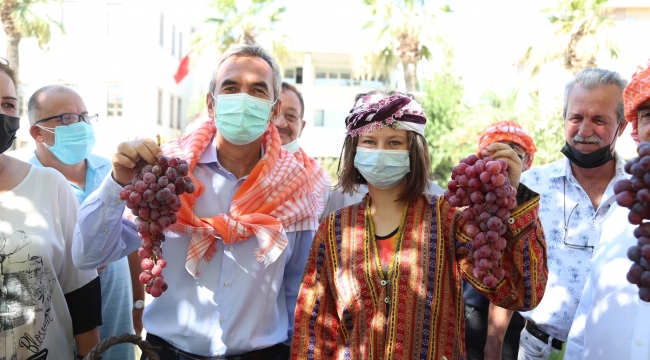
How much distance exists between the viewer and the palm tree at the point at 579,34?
14.3 m

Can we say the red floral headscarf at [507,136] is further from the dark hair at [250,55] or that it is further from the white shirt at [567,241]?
the dark hair at [250,55]

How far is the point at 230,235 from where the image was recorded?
2.44m

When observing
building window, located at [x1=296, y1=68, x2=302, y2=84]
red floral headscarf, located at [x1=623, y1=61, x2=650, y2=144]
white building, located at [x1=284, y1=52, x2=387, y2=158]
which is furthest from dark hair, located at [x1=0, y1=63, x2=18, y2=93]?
building window, located at [x1=296, y1=68, x2=302, y2=84]

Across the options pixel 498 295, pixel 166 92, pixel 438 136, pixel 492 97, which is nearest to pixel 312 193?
pixel 498 295

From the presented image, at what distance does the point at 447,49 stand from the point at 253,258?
16070mm

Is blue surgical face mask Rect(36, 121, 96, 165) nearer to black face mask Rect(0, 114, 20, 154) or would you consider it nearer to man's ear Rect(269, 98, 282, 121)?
black face mask Rect(0, 114, 20, 154)

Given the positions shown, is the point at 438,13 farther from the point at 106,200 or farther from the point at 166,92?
the point at 106,200

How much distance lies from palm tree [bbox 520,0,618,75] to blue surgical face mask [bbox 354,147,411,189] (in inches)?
511

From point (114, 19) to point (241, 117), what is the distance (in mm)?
22986

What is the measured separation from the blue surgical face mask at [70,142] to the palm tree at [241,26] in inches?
604

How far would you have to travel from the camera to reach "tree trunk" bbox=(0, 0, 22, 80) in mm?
14945

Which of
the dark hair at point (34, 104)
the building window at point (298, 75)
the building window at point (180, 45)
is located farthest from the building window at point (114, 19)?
the dark hair at point (34, 104)

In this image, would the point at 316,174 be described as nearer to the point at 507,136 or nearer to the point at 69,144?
the point at 69,144

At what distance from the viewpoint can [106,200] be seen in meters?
2.21
